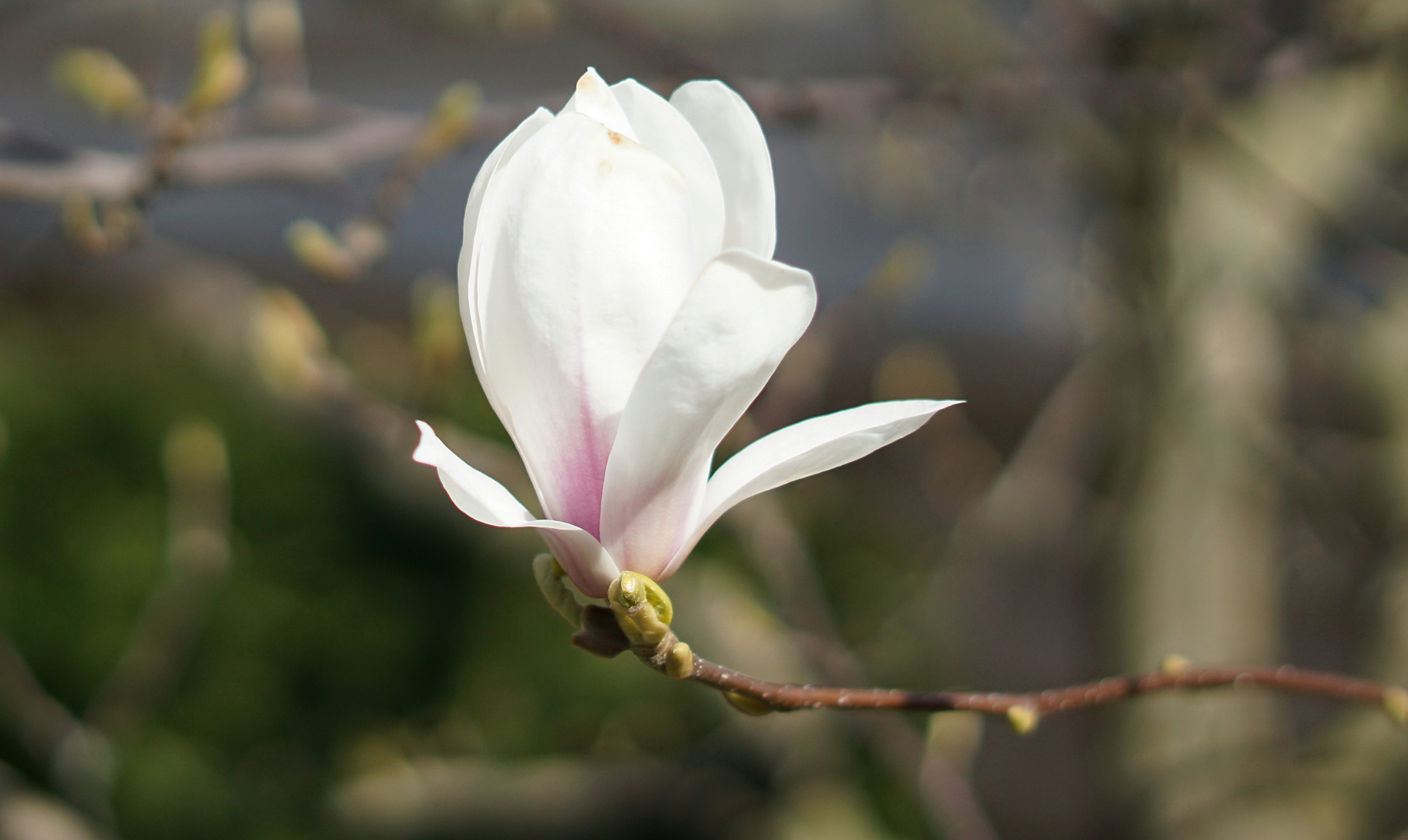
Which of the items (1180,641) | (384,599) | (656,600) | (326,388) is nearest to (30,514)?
(384,599)

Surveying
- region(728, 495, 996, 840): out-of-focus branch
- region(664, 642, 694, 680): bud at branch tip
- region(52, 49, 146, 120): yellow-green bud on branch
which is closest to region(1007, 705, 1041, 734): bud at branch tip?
region(664, 642, 694, 680): bud at branch tip

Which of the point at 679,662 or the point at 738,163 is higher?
the point at 738,163

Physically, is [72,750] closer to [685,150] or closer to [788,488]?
[788,488]

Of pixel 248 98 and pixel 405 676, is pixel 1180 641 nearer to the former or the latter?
pixel 405 676

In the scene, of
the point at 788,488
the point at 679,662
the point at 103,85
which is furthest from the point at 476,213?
the point at 788,488

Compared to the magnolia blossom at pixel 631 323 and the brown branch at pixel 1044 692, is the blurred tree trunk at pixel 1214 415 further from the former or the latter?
the magnolia blossom at pixel 631 323

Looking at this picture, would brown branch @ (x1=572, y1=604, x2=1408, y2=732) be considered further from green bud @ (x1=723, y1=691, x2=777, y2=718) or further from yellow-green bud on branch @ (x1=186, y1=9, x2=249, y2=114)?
yellow-green bud on branch @ (x1=186, y1=9, x2=249, y2=114)

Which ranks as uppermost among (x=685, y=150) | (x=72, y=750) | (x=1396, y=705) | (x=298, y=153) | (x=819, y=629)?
(x=685, y=150)

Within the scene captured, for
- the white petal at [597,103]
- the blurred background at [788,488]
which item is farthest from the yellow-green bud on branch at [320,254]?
the white petal at [597,103]
